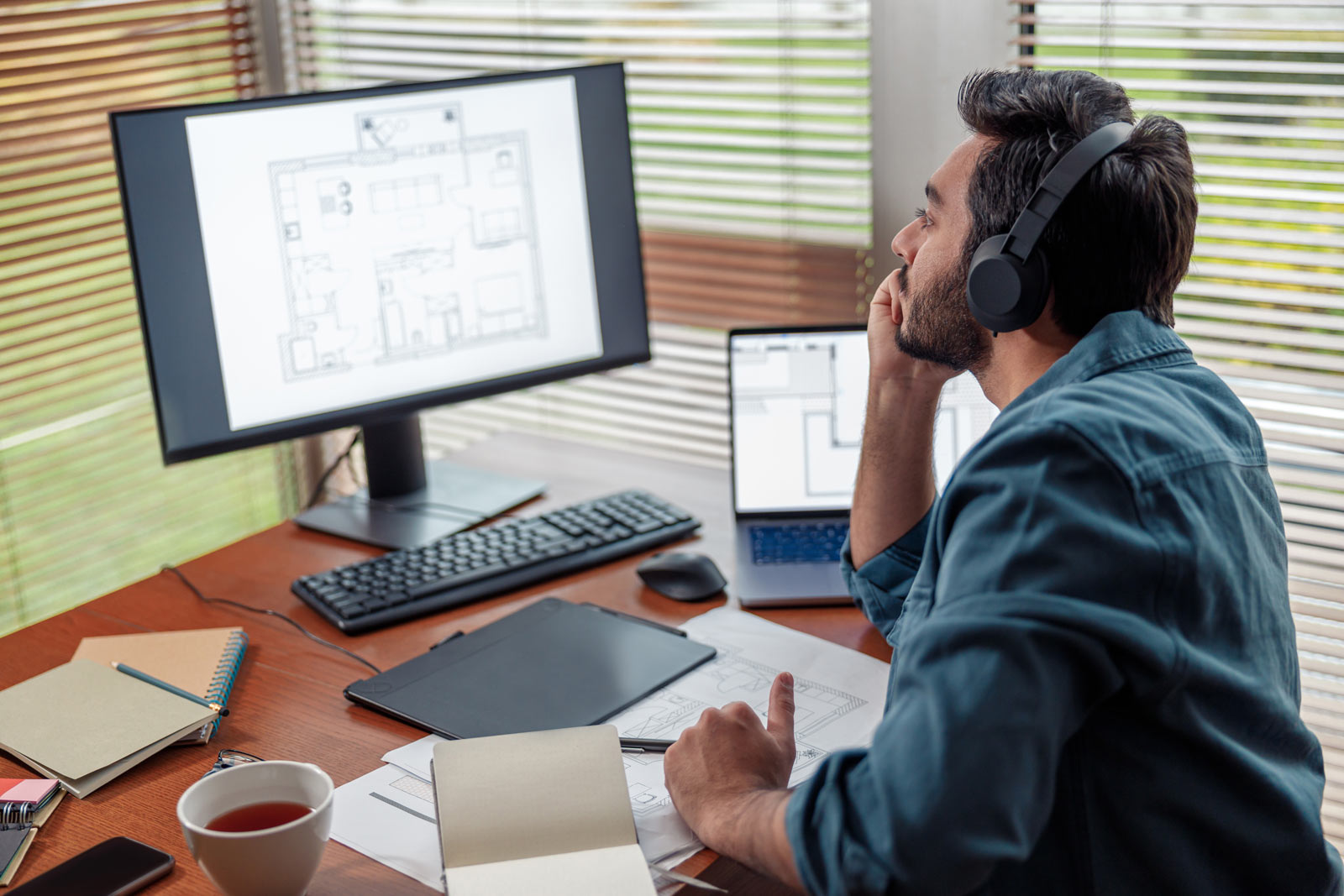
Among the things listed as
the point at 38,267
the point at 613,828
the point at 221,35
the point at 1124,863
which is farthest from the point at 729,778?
the point at 221,35

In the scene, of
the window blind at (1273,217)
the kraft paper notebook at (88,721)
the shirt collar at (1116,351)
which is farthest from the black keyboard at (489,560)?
the window blind at (1273,217)

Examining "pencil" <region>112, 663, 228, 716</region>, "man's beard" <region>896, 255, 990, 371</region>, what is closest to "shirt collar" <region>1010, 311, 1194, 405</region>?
"man's beard" <region>896, 255, 990, 371</region>

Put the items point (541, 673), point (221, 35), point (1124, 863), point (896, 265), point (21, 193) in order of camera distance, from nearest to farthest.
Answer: point (1124, 863) → point (541, 673) → point (896, 265) → point (21, 193) → point (221, 35)

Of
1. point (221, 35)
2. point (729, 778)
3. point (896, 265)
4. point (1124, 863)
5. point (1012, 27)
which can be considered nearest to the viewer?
point (1124, 863)

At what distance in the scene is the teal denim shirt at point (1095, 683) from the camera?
0.73 m

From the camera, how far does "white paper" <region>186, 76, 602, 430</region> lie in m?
1.40

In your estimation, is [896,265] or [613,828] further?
[896,265]

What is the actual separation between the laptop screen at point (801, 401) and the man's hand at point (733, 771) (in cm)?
49

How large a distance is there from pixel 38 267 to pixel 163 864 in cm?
150

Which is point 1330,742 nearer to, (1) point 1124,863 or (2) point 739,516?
(2) point 739,516

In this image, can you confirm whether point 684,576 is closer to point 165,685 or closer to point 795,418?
point 795,418

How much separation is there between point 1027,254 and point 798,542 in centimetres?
60

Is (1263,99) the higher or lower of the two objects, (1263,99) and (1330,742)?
the higher

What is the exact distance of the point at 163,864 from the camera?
914 mm
